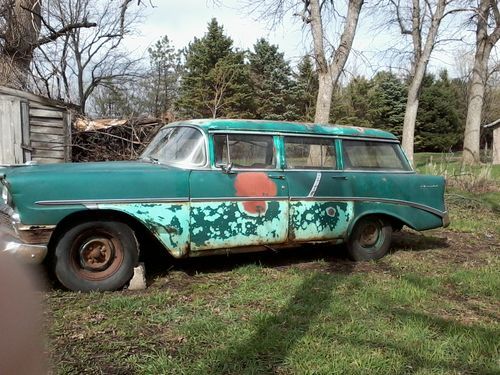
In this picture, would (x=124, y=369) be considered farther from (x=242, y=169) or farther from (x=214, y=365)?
(x=242, y=169)

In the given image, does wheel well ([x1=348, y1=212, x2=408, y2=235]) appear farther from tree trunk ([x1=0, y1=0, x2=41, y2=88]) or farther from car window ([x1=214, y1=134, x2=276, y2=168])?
tree trunk ([x1=0, y1=0, x2=41, y2=88])

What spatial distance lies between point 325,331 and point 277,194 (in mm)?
2043

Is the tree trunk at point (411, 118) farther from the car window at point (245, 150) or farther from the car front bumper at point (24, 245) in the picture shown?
the car front bumper at point (24, 245)

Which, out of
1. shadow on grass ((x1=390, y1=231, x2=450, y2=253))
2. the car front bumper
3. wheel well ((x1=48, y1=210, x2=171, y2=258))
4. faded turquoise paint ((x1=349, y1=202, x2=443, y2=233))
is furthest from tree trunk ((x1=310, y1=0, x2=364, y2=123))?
the car front bumper

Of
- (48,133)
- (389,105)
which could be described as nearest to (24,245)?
(48,133)

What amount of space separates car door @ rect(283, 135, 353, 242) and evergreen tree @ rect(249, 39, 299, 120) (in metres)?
32.2

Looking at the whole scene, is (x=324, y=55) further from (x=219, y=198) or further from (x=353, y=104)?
(x=353, y=104)

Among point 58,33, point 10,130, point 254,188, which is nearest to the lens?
point 254,188

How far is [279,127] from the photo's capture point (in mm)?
5934

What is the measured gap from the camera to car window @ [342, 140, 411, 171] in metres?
6.42

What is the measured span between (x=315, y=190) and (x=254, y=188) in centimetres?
85

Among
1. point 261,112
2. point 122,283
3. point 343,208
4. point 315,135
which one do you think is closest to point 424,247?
point 343,208

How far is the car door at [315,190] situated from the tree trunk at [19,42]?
1071 centimetres

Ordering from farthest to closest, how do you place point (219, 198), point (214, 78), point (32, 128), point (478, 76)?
point (214, 78), point (478, 76), point (32, 128), point (219, 198)
